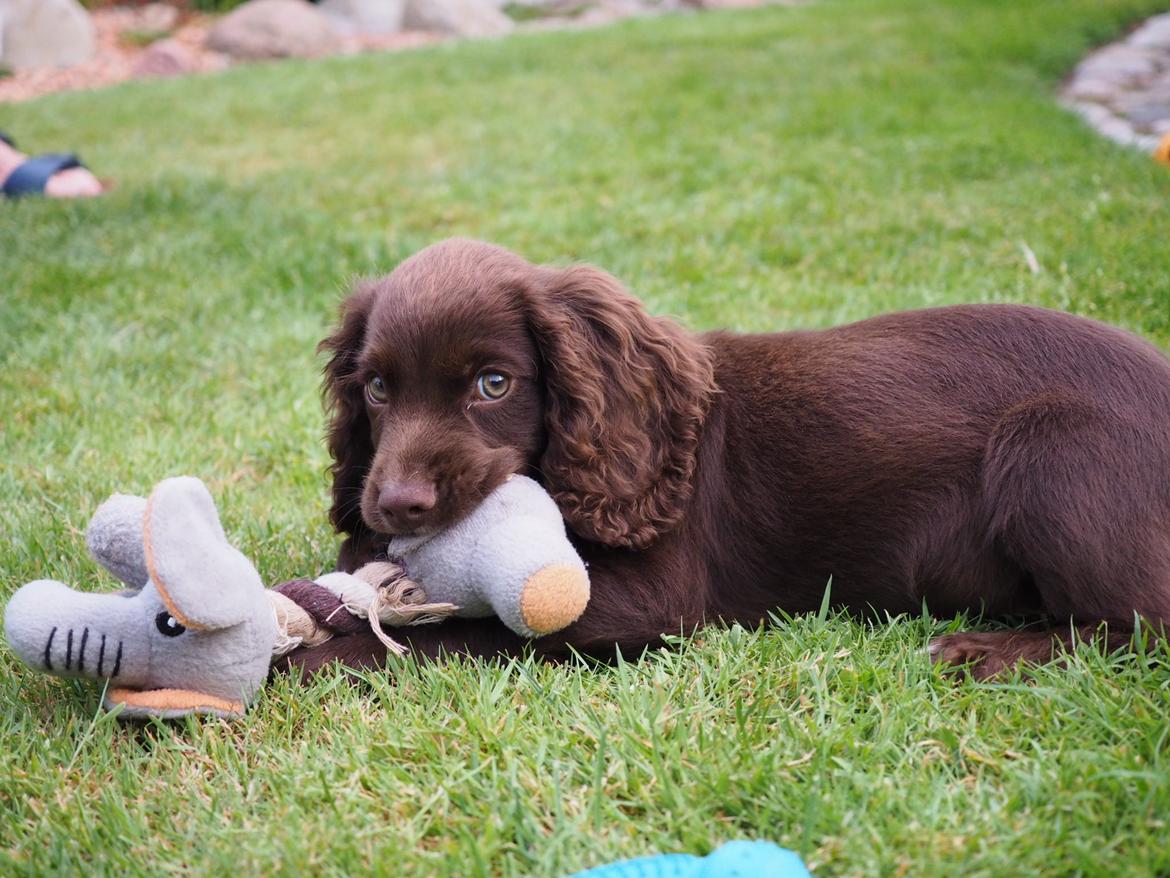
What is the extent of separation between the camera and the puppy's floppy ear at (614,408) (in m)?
2.57

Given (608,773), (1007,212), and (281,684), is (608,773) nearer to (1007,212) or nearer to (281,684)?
(281,684)

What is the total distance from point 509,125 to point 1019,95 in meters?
4.11

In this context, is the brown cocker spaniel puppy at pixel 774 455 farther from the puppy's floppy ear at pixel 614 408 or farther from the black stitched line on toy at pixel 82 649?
the black stitched line on toy at pixel 82 649

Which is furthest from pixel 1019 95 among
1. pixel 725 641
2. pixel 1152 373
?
pixel 725 641

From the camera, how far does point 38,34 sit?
53.3ft

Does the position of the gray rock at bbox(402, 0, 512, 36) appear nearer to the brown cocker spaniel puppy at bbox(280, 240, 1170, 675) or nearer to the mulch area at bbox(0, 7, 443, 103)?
the mulch area at bbox(0, 7, 443, 103)

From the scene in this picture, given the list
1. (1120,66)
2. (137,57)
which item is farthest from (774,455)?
(137,57)

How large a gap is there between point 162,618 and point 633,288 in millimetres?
3459

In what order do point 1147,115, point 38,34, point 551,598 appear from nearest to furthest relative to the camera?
point 551,598
point 1147,115
point 38,34

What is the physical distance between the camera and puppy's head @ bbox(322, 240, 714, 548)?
249 centimetres

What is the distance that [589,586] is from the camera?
2.46 metres

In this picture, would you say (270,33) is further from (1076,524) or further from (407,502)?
(1076,524)

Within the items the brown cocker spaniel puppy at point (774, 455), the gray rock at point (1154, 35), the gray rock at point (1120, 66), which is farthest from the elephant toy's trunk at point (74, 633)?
the gray rock at point (1154, 35)

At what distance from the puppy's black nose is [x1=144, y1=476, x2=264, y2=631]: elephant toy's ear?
362mm
